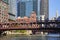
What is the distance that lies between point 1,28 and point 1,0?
45052 mm

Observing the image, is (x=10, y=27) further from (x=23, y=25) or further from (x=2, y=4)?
(x=2, y=4)

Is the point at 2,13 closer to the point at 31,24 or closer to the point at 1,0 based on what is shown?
the point at 1,0

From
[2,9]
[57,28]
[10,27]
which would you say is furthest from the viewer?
[2,9]

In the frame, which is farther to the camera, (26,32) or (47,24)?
(26,32)

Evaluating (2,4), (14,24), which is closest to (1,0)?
(2,4)

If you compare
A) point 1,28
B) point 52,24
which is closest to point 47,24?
point 52,24

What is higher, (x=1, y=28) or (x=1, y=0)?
(x=1, y=0)

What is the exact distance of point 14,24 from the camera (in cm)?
11288

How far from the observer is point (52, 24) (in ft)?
344

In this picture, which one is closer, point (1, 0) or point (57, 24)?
point (57, 24)

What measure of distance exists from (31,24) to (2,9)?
144 feet

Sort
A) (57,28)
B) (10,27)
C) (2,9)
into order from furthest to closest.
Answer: (2,9) → (10,27) → (57,28)

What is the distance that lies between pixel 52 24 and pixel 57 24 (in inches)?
97.0

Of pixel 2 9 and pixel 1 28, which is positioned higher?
pixel 2 9
